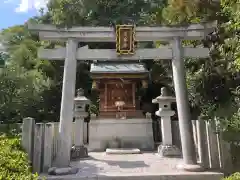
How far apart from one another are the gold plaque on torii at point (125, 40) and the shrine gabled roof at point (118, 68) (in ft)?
23.6

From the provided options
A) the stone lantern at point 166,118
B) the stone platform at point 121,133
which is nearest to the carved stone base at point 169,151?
the stone lantern at point 166,118

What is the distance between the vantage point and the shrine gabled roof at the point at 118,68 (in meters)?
14.6

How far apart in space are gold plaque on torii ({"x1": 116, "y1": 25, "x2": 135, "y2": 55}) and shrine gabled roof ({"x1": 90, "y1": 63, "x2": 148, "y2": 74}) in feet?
23.6

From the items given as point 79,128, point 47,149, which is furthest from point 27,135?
point 79,128

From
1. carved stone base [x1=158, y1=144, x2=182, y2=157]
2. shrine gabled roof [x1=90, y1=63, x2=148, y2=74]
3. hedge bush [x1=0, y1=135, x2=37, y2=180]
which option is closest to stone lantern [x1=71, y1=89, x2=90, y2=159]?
carved stone base [x1=158, y1=144, x2=182, y2=157]

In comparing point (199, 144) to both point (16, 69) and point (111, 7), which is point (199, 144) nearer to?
point (16, 69)

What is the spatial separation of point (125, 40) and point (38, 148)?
395cm

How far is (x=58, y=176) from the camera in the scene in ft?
19.9

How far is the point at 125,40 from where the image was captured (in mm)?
7363

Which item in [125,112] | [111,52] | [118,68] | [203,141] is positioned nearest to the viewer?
[203,141]

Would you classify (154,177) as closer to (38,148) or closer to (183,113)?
(183,113)

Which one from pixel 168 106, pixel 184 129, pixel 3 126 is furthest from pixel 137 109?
pixel 184 129

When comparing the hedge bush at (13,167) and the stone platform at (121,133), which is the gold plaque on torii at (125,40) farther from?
the stone platform at (121,133)

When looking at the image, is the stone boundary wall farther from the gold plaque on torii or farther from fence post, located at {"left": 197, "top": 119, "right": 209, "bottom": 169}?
the gold plaque on torii
